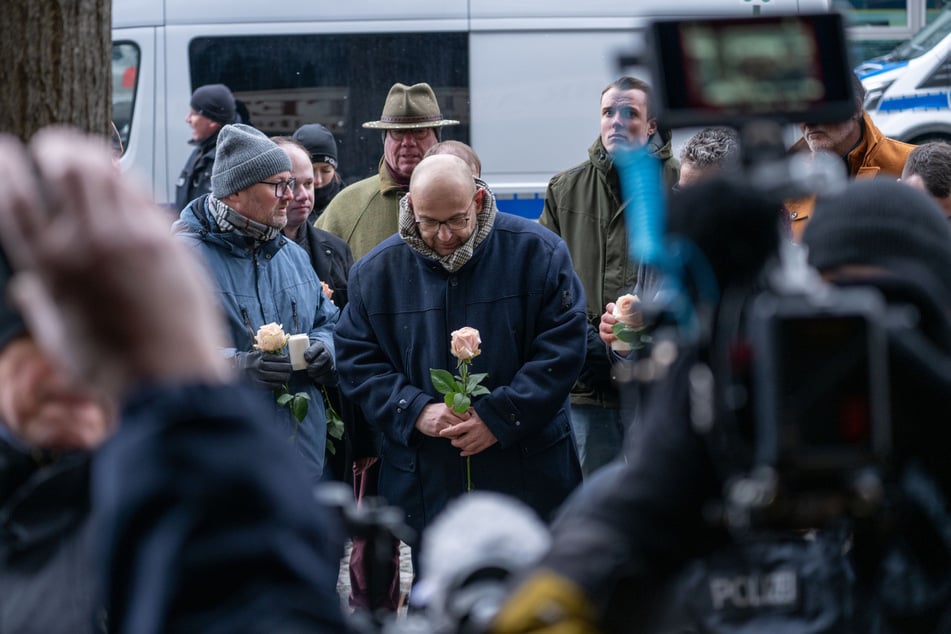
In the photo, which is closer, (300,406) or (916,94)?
(300,406)

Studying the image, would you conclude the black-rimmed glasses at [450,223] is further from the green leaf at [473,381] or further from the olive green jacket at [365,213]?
the olive green jacket at [365,213]

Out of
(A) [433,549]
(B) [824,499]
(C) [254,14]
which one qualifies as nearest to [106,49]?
(A) [433,549]

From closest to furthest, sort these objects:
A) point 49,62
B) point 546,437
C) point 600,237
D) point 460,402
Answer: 1. point 49,62
2. point 460,402
3. point 546,437
4. point 600,237

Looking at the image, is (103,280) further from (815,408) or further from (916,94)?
(916,94)

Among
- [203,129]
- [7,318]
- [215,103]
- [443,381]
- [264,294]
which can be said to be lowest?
[443,381]

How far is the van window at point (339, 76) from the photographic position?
9602 mm

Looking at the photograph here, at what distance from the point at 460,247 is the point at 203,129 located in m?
4.24

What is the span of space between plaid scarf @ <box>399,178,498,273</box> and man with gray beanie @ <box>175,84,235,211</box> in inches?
143

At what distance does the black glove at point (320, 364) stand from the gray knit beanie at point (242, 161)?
0.69 metres

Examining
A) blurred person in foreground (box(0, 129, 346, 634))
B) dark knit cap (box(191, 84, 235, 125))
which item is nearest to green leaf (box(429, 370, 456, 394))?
blurred person in foreground (box(0, 129, 346, 634))

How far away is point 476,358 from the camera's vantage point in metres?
5.21

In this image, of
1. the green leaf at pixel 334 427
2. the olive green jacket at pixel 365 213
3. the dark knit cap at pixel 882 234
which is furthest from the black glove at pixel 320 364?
the dark knit cap at pixel 882 234

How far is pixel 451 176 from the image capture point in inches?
204

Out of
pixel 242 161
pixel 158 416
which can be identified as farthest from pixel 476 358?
pixel 158 416
